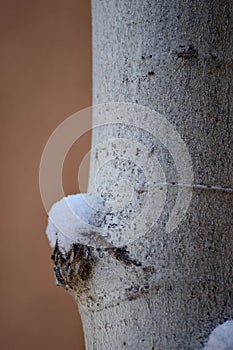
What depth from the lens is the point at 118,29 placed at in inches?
14.1

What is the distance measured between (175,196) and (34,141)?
2.91 ft

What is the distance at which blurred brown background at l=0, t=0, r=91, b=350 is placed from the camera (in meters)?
1.14

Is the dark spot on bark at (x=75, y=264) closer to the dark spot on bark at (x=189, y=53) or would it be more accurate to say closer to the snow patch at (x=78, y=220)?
the snow patch at (x=78, y=220)

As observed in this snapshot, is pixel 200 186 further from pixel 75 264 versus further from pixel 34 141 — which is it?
pixel 34 141

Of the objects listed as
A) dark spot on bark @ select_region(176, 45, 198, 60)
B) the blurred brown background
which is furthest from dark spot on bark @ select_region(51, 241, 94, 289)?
the blurred brown background

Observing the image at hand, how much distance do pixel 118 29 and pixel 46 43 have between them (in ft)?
2.81

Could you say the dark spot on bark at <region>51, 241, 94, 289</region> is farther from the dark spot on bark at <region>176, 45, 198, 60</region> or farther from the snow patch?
the dark spot on bark at <region>176, 45, 198, 60</region>

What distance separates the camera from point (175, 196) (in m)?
0.32

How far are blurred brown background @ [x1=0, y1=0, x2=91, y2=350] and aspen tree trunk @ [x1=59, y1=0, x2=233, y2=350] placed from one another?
821mm

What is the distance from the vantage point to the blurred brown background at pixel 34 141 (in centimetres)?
114

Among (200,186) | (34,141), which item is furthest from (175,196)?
(34,141)

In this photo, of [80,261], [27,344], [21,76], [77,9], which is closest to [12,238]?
[27,344]

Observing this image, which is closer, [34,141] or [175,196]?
[175,196]

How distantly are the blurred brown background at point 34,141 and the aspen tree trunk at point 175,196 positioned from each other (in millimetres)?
821
